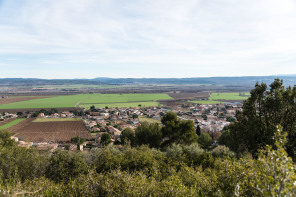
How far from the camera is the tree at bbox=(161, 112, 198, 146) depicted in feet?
86.0

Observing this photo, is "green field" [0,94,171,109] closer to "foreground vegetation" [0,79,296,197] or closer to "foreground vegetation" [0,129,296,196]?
"foreground vegetation" [0,129,296,196]

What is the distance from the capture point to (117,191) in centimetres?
929

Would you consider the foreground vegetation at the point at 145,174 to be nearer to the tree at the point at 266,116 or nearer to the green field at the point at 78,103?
the tree at the point at 266,116

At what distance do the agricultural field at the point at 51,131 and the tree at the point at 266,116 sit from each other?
3606 centimetres

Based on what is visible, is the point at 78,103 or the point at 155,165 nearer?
the point at 155,165

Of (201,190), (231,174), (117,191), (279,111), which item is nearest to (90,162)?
(117,191)

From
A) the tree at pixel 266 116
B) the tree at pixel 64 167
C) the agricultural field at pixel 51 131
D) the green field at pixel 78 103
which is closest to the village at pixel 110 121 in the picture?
the agricultural field at pixel 51 131

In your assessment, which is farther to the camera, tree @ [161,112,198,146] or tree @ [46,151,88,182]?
tree @ [161,112,198,146]

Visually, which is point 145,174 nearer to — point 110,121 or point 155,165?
point 155,165

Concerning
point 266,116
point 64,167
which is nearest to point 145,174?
point 64,167

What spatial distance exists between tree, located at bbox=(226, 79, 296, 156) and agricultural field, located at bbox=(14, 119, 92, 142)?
118 ft

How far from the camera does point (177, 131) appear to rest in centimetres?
2652

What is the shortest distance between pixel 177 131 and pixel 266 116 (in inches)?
476

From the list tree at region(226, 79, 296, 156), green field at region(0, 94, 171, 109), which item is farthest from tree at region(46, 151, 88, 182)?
green field at region(0, 94, 171, 109)
